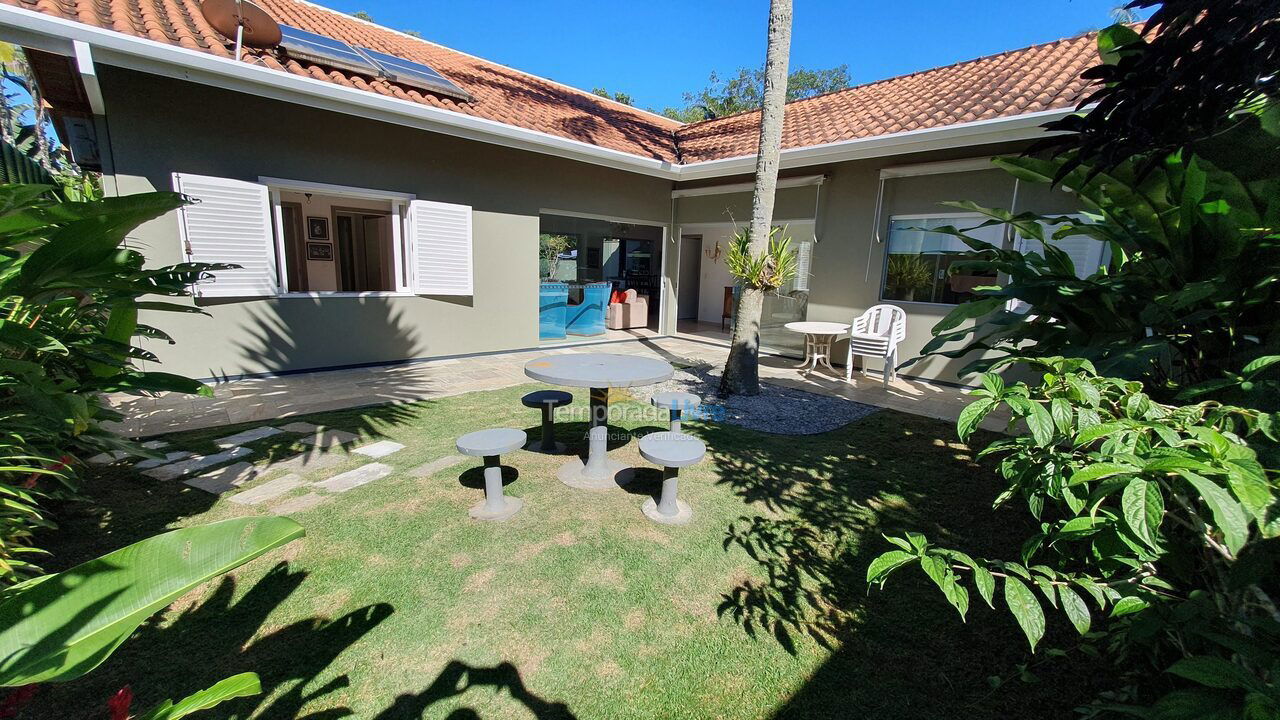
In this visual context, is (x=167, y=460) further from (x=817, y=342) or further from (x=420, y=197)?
(x=817, y=342)

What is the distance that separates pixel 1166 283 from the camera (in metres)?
2.18

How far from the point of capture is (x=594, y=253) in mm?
11039

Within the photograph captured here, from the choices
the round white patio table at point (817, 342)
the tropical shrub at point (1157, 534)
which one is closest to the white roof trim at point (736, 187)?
the round white patio table at point (817, 342)

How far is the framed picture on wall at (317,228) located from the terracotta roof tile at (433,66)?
403 cm

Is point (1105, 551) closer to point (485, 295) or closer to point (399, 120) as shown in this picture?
point (399, 120)

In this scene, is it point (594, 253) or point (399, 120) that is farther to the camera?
point (594, 253)

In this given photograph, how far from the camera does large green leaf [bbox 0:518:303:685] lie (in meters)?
0.90

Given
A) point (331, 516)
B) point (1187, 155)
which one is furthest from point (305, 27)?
point (1187, 155)

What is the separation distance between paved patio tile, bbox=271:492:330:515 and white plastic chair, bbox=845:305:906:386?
6.40m

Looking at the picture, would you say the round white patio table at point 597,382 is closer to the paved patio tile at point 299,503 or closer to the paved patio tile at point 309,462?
the paved patio tile at point 299,503

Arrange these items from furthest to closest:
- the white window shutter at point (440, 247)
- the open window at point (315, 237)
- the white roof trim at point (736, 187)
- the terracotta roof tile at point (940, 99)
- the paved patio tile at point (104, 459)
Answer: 1. the white roof trim at point (736, 187)
2. the white window shutter at point (440, 247)
3. the terracotta roof tile at point (940, 99)
4. the open window at point (315, 237)
5. the paved patio tile at point (104, 459)

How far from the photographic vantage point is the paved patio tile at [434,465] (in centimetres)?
390

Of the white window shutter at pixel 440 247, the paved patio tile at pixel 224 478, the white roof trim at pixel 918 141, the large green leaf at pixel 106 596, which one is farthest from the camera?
the white window shutter at pixel 440 247

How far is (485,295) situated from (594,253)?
3.39 meters
